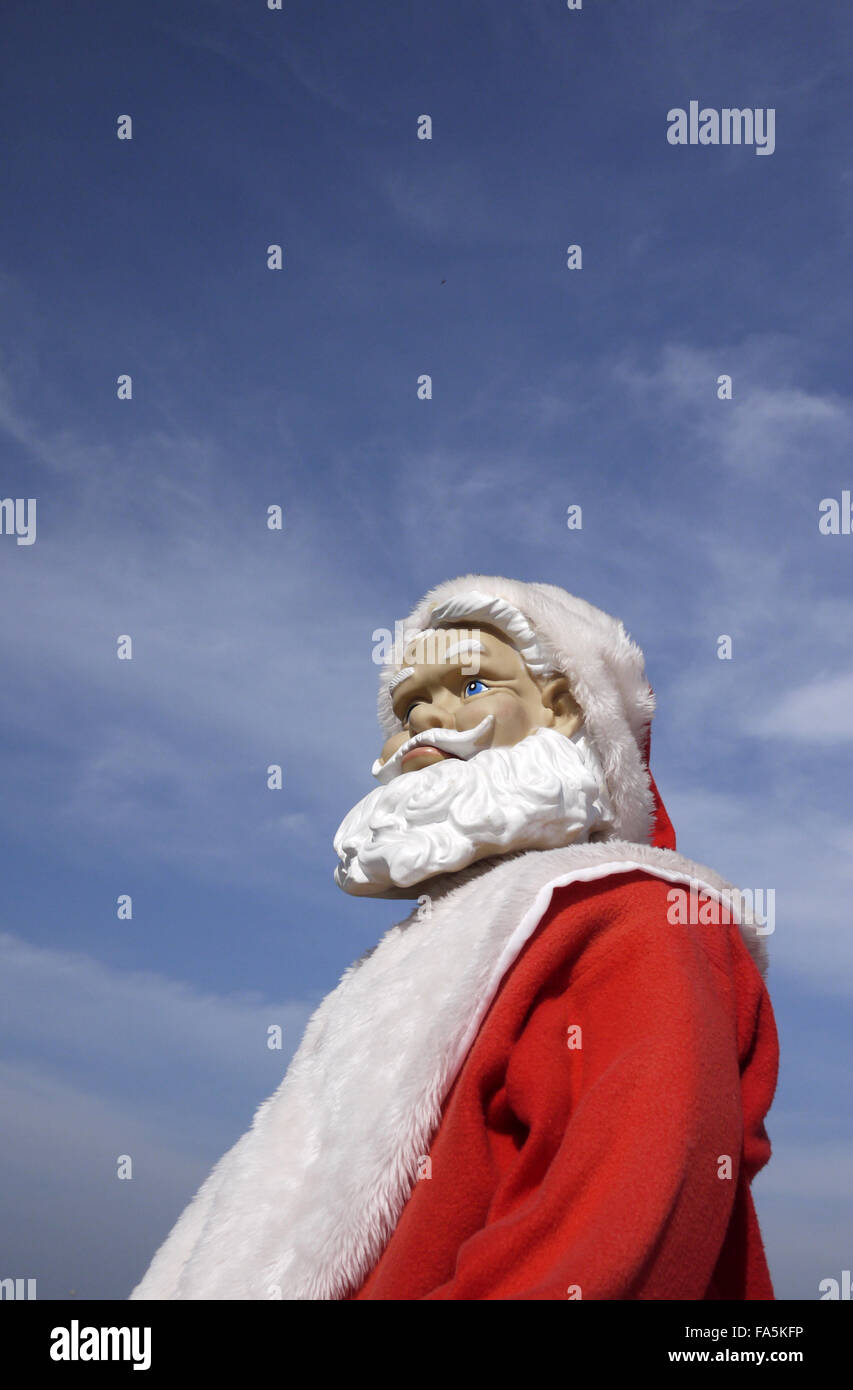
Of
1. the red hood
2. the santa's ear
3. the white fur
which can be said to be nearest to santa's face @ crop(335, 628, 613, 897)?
the santa's ear

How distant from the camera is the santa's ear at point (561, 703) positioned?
11.6 feet

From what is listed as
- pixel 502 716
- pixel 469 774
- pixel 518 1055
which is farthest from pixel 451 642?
pixel 518 1055

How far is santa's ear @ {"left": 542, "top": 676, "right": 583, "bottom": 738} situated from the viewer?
3547 mm

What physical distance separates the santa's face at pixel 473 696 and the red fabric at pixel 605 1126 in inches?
31.4

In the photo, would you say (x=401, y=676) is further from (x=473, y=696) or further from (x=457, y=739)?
(x=457, y=739)

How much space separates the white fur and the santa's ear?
25.0 inches

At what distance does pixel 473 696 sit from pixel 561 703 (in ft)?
0.96

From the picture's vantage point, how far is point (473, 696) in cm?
354

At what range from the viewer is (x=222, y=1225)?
2766mm

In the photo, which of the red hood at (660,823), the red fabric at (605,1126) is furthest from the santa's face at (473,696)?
the red fabric at (605,1126)

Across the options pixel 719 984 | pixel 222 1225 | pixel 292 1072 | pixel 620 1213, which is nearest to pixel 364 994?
pixel 292 1072

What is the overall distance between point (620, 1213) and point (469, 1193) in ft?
1.68

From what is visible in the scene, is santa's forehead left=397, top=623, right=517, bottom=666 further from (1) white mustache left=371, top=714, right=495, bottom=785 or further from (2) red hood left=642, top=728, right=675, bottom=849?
(2) red hood left=642, top=728, right=675, bottom=849

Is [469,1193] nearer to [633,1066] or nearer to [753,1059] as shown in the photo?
[633,1066]
